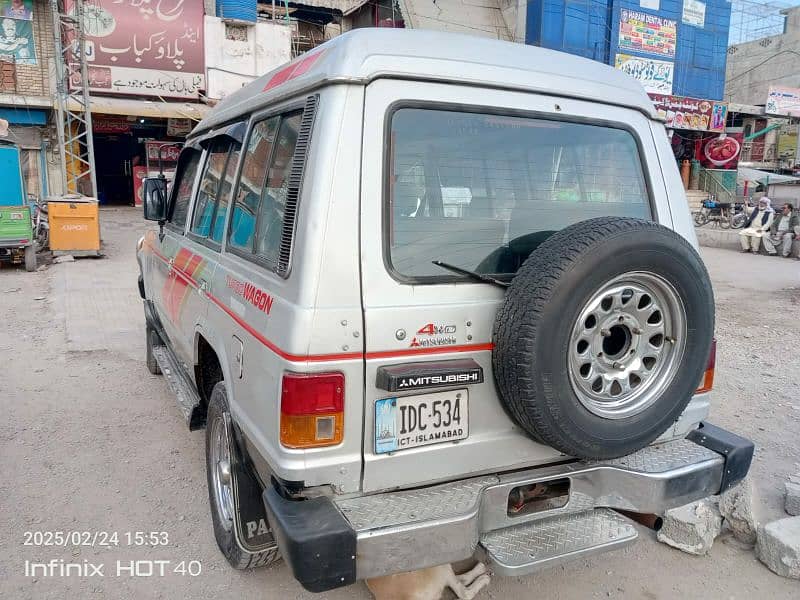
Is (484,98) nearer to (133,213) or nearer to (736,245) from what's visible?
(736,245)

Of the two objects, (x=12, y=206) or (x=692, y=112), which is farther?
(x=692, y=112)

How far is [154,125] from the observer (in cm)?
2089

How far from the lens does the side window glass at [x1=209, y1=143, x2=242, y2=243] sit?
2921 mm

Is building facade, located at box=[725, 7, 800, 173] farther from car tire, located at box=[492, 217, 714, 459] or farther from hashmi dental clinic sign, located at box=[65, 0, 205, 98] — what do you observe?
car tire, located at box=[492, 217, 714, 459]

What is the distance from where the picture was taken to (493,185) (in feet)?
7.68

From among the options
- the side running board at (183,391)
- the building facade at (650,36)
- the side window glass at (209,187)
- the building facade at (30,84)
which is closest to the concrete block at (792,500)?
the side running board at (183,391)

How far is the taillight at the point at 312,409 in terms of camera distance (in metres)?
1.93

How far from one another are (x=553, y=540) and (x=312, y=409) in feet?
3.28

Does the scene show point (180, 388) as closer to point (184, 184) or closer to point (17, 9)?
point (184, 184)

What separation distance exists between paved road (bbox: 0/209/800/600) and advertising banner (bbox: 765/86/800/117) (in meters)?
25.7

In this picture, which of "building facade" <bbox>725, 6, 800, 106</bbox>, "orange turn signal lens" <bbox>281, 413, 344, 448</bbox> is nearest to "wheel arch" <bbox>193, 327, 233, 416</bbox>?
"orange turn signal lens" <bbox>281, 413, 344, 448</bbox>

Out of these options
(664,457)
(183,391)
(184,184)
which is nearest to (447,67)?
(664,457)

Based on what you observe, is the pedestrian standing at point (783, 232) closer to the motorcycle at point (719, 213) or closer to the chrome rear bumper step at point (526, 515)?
the motorcycle at point (719, 213)

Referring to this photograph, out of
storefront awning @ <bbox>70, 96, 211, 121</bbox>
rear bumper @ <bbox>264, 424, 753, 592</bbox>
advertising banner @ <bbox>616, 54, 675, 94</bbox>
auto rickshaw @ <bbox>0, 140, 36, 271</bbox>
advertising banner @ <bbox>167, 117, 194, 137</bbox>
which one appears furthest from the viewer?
advertising banner @ <bbox>616, 54, 675, 94</bbox>
